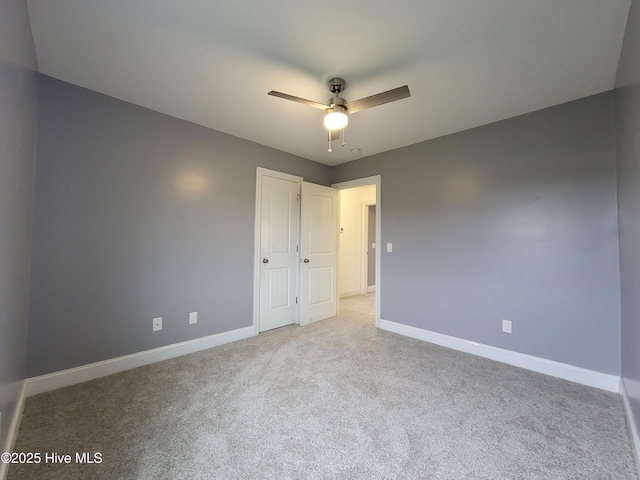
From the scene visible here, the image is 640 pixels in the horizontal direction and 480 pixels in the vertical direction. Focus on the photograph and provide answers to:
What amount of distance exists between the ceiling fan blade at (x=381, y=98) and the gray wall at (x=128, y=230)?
1774 millimetres

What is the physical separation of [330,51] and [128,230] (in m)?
2.33

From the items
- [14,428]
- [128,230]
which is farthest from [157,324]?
[14,428]

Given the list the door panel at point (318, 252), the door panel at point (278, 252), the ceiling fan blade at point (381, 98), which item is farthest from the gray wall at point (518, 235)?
the ceiling fan blade at point (381, 98)

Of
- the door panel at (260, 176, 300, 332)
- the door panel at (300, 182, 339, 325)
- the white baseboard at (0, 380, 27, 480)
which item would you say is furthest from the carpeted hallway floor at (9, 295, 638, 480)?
the door panel at (300, 182, 339, 325)

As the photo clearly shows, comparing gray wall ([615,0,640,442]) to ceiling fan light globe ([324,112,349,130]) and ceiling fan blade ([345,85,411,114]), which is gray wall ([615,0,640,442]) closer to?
ceiling fan blade ([345,85,411,114])

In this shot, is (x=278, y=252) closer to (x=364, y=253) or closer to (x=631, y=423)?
(x=364, y=253)

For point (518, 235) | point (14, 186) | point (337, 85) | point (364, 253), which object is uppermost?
point (337, 85)

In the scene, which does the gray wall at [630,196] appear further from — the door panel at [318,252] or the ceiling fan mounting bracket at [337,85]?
the door panel at [318,252]

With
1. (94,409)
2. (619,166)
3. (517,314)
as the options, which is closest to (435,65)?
(619,166)

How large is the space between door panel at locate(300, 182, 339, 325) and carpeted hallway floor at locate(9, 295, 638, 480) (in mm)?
1308

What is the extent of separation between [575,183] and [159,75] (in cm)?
368

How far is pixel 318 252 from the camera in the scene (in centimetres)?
392

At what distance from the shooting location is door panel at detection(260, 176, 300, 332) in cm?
338

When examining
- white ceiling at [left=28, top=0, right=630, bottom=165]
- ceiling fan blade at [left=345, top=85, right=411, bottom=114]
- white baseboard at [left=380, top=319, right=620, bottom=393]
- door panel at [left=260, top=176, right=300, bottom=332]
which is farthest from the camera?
door panel at [left=260, top=176, right=300, bottom=332]
